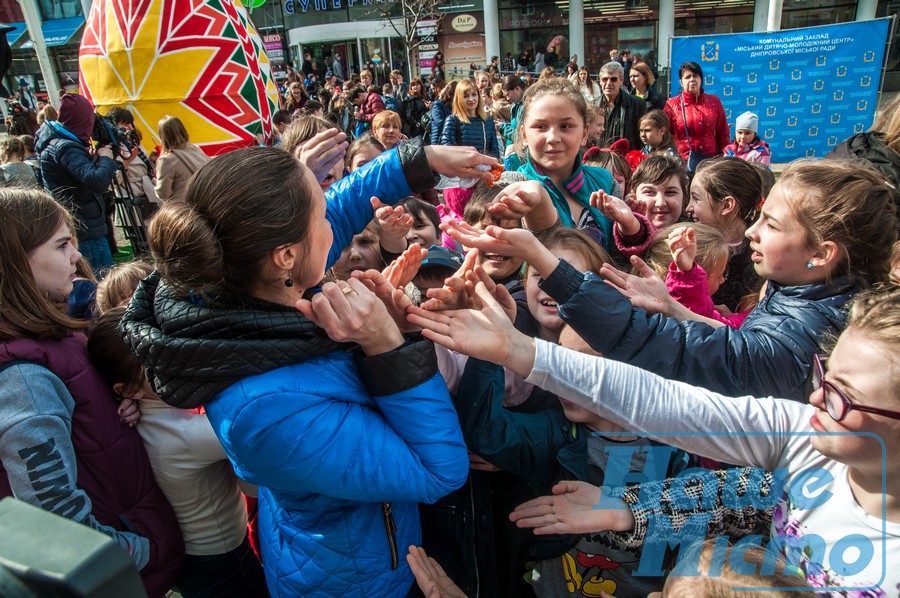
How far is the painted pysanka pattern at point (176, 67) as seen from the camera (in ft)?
21.9

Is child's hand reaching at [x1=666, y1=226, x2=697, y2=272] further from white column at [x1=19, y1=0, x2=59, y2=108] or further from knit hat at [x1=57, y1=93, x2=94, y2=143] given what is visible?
white column at [x1=19, y1=0, x2=59, y2=108]

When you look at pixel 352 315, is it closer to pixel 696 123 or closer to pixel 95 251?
pixel 95 251

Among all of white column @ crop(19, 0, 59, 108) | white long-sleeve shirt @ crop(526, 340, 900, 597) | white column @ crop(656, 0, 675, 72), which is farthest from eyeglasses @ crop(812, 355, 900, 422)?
white column @ crop(656, 0, 675, 72)

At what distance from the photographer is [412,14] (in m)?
20.6

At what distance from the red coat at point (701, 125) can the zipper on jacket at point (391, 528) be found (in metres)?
5.34

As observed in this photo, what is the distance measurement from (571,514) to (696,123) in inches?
210

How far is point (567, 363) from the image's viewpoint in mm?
1347

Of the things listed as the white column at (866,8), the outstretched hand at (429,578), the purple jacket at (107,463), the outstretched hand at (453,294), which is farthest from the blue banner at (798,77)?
the white column at (866,8)

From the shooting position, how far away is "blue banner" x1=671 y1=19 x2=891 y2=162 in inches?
326

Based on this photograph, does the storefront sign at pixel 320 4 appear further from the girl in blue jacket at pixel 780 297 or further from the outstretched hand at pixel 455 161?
the girl in blue jacket at pixel 780 297

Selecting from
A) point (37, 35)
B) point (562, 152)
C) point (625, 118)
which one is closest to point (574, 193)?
point (562, 152)

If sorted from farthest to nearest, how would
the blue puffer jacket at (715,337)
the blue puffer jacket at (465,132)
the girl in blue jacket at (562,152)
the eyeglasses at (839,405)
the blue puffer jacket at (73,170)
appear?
the blue puffer jacket at (465,132)
the blue puffer jacket at (73,170)
the girl in blue jacket at (562,152)
the blue puffer jacket at (715,337)
the eyeglasses at (839,405)

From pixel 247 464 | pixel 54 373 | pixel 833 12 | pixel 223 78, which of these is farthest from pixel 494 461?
pixel 833 12

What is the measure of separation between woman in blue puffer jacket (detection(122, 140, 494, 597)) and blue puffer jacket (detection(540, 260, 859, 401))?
1.59 ft
